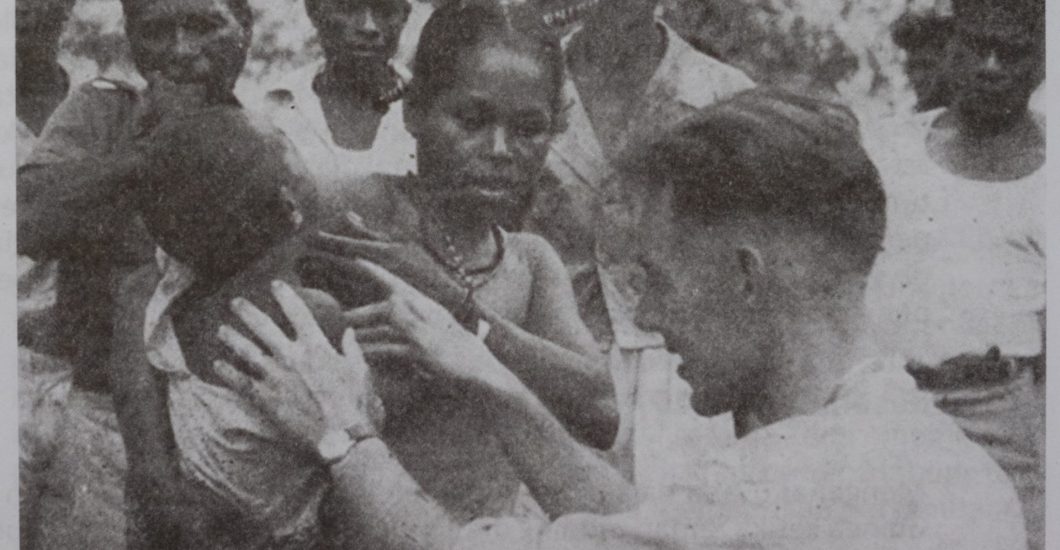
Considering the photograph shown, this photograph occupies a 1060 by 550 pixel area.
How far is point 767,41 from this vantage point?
4293 mm

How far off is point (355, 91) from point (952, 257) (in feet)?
5.52

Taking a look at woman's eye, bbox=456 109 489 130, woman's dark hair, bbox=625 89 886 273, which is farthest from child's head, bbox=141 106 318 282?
woman's dark hair, bbox=625 89 886 273

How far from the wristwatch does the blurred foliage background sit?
981mm

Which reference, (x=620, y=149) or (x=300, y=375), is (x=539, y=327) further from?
(x=300, y=375)

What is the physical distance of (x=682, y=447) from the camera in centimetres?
416

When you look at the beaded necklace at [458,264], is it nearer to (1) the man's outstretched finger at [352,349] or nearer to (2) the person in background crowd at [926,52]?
(1) the man's outstretched finger at [352,349]

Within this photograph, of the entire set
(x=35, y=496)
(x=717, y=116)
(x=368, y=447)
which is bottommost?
(x=35, y=496)

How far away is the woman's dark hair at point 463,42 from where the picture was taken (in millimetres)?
4199

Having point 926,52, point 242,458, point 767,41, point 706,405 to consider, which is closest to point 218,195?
point 242,458

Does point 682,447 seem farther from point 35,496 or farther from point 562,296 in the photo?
point 35,496

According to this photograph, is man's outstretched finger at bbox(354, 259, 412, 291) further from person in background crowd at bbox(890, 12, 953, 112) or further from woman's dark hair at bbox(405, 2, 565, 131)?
person in background crowd at bbox(890, 12, 953, 112)

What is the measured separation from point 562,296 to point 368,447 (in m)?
0.67

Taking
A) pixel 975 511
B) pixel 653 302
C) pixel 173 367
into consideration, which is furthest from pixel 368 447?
pixel 975 511

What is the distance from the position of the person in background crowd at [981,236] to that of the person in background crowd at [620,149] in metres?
0.58
